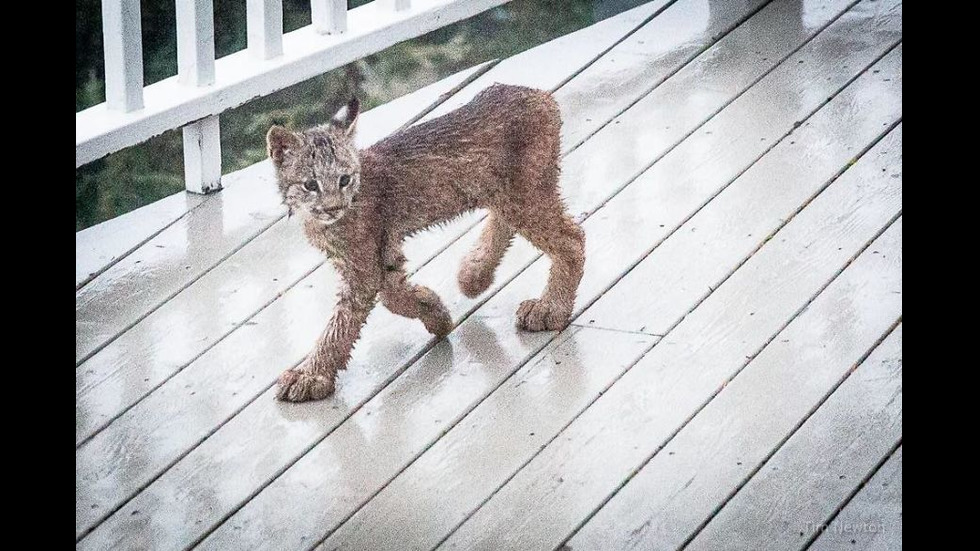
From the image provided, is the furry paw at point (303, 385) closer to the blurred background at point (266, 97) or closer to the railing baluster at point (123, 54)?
the railing baluster at point (123, 54)

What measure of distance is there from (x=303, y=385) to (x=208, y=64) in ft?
4.10

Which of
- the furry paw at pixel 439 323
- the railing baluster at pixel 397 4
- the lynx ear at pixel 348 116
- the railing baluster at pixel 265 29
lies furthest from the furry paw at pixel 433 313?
the railing baluster at pixel 397 4

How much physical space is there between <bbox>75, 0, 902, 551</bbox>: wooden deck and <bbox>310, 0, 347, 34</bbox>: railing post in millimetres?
287

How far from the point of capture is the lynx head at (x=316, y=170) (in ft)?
8.95

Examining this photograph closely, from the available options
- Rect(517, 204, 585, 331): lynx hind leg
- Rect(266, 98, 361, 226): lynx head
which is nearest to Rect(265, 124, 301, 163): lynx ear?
Rect(266, 98, 361, 226): lynx head

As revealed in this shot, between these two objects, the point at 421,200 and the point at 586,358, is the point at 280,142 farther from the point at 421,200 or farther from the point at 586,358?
the point at 586,358

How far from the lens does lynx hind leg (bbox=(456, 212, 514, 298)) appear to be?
3156mm

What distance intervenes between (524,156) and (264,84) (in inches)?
44.8

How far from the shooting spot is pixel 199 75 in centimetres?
372

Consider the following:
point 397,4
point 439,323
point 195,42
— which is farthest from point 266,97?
point 439,323

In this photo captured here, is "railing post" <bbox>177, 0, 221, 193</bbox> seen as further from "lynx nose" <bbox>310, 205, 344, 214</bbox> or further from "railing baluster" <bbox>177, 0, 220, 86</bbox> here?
"lynx nose" <bbox>310, 205, 344, 214</bbox>

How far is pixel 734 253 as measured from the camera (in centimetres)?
333
